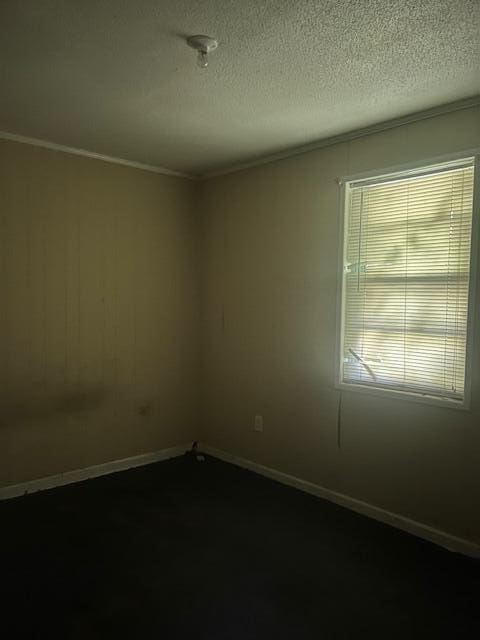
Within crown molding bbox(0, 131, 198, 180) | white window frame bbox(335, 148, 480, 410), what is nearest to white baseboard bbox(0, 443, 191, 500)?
white window frame bbox(335, 148, 480, 410)

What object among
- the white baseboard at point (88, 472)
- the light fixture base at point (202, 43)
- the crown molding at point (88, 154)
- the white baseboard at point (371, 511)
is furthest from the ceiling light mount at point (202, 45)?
the white baseboard at point (88, 472)

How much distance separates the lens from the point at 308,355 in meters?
3.43

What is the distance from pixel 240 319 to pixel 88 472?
1728mm

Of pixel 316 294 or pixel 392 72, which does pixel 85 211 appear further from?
pixel 392 72

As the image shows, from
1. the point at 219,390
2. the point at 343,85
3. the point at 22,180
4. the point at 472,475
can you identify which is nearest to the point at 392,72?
the point at 343,85

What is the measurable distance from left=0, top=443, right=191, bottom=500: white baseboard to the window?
183cm

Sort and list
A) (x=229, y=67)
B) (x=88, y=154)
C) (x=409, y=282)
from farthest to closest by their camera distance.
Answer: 1. (x=88, y=154)
2. (x=409, y=282)
3. (x=229, y=67)

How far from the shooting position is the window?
2658 millimetres

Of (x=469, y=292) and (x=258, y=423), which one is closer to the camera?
(x=469, y=292)

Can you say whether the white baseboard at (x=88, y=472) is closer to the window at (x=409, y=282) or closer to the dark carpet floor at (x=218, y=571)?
the dark carpet floor at (x=218, y=571)

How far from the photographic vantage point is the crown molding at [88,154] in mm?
3219

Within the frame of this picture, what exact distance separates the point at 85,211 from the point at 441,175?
8.30 ft

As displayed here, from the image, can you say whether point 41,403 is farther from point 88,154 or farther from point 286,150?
point 286,150

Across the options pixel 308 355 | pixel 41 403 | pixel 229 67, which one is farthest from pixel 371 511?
pixel 229 67
